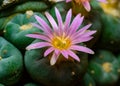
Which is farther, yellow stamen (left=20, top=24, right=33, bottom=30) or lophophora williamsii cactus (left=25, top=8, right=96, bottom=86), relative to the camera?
yellow stamen (left=20, top=24, right=33, bottom=30)

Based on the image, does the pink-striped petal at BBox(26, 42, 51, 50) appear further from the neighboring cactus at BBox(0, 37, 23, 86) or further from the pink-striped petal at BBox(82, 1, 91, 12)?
the pink-striped petal at BBox(82, 1, 91, 12)

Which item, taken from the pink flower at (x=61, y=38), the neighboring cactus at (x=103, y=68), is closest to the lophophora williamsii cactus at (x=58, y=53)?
the pink flower at (x=61, y=38)

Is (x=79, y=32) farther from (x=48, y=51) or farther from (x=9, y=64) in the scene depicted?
(x=9, y=64)

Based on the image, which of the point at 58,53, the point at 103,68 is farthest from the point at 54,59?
the point at 103,68

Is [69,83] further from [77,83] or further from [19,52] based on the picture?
[19,52]

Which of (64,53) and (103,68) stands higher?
(64,53)

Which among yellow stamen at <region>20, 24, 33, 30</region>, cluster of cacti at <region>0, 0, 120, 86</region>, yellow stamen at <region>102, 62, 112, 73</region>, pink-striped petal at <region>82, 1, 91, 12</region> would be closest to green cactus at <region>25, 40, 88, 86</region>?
cluster of cacti at <region>0, 0, 120, 86</region>

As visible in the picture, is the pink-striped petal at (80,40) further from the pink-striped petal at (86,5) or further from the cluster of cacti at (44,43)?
the pink-striped petal at (86,5)
